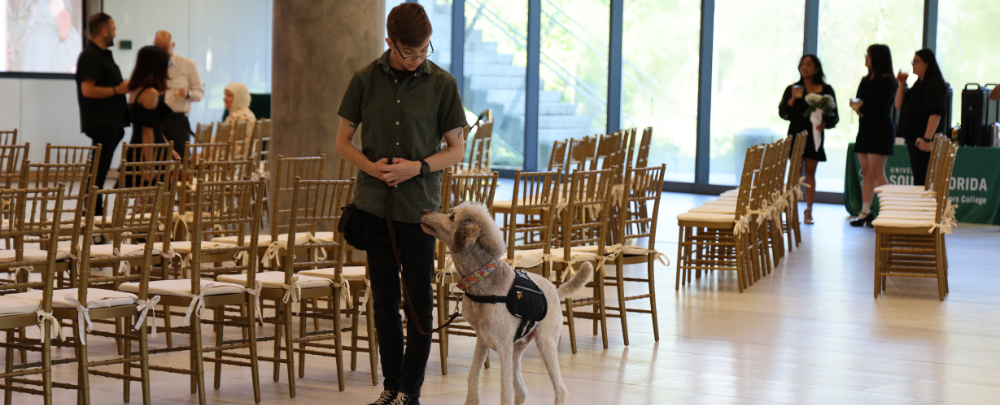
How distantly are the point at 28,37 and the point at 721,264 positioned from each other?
10.0m

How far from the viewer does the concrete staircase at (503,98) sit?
50.6 ft

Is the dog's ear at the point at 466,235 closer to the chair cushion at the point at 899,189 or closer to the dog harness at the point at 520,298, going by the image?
the dog harness at the point at 520,298

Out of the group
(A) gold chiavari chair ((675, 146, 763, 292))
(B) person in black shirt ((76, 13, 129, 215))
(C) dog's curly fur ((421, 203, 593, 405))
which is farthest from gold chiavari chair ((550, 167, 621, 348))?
(B) person in black shirt ((76, 13, 129, 215))

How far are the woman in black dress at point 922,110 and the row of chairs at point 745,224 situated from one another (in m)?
2.41

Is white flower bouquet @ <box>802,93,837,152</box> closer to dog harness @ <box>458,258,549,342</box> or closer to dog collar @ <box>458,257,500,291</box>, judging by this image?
dog harness @ <box>458,258,549,342</box>

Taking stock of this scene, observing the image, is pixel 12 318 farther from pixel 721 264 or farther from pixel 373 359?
pixel 721 264

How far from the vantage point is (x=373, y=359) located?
432cm

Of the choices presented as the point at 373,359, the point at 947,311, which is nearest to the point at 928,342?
the point at 947,311

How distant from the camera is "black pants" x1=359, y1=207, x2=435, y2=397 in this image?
356cm

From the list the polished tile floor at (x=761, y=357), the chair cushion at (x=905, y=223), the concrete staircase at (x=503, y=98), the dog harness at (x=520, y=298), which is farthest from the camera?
the concrete staircase at (x=503, y=98)

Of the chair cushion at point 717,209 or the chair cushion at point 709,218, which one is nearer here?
the chair cushion at point 709,218

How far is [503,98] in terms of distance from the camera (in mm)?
15938

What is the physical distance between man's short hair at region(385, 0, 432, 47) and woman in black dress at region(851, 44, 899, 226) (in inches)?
300

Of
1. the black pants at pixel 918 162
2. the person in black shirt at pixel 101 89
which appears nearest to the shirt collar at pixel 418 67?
the person in black shirt at pixel 101 89
